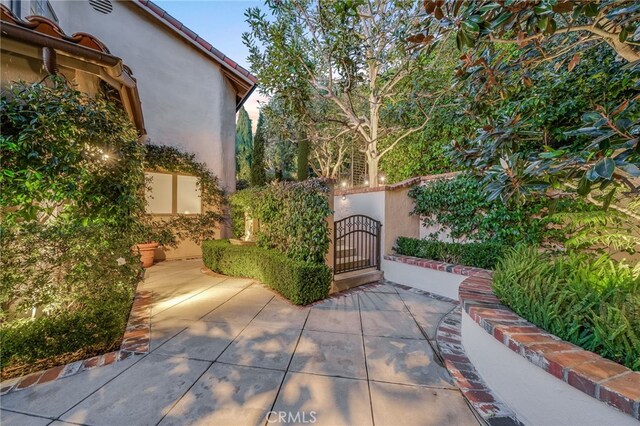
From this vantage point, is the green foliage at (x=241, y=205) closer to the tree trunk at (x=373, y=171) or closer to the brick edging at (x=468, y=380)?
the tree trunk at (x=373, y=171)

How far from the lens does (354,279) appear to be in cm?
507

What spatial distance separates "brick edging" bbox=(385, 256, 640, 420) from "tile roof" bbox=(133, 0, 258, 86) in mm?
9500

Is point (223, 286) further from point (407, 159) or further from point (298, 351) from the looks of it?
point (407, 159)

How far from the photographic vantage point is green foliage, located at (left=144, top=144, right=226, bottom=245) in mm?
7762

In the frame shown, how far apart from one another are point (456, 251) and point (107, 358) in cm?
563

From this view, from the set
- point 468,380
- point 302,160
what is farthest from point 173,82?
point 468,380

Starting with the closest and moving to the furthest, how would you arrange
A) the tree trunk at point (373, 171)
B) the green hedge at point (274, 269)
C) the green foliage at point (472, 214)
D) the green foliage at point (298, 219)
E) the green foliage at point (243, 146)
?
the green hedge at point (274, 269) < the green foliage at point (298, 219) < the green foliage at point (472, 214) < the tree trunk at point (373, 171) < the green foliage at point (243, 146)

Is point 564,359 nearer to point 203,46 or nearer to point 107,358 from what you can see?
point 107,358

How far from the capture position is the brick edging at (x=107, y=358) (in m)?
2.24

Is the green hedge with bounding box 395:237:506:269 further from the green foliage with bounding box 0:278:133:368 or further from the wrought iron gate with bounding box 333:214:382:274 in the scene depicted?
the green foliage with bounding box 0:278:133:368

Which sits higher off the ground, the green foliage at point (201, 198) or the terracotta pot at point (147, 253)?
the green foliage at point (201, 198)

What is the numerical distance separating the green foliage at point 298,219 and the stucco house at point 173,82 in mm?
3562

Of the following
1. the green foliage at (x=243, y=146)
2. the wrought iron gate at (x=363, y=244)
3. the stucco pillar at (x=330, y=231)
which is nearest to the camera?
the stucco pillar at (x=330, y=231)
